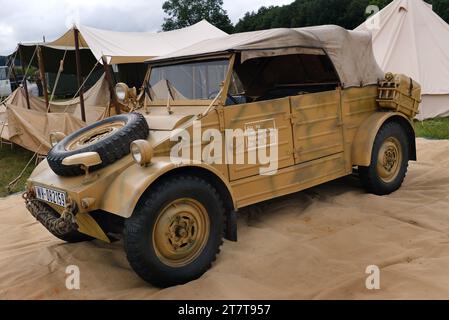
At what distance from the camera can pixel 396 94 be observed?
210 inches

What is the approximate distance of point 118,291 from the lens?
3406 mm

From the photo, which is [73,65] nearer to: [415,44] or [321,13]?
[415,44]

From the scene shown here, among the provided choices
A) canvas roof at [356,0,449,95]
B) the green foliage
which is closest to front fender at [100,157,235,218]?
canvas roof at [356,0,449,95]

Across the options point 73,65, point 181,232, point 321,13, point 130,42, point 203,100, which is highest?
point 321,13

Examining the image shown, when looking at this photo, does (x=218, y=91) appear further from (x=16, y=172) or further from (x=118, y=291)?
(x=16, y=172)

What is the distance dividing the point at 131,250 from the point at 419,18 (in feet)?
33.7

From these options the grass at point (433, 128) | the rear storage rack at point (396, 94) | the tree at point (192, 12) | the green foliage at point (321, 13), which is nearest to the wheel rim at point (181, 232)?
the rear storage rack at point (396, 94)

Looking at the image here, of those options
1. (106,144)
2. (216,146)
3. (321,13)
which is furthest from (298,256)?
(321,13)

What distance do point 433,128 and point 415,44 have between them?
262cm

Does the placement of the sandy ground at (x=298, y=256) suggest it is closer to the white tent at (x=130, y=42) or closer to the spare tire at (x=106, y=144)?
the spare tire at (x=106, y=144)

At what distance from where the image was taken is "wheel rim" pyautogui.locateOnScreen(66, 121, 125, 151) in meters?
3.92

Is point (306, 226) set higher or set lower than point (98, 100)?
lower

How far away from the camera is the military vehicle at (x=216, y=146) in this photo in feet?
11.0
